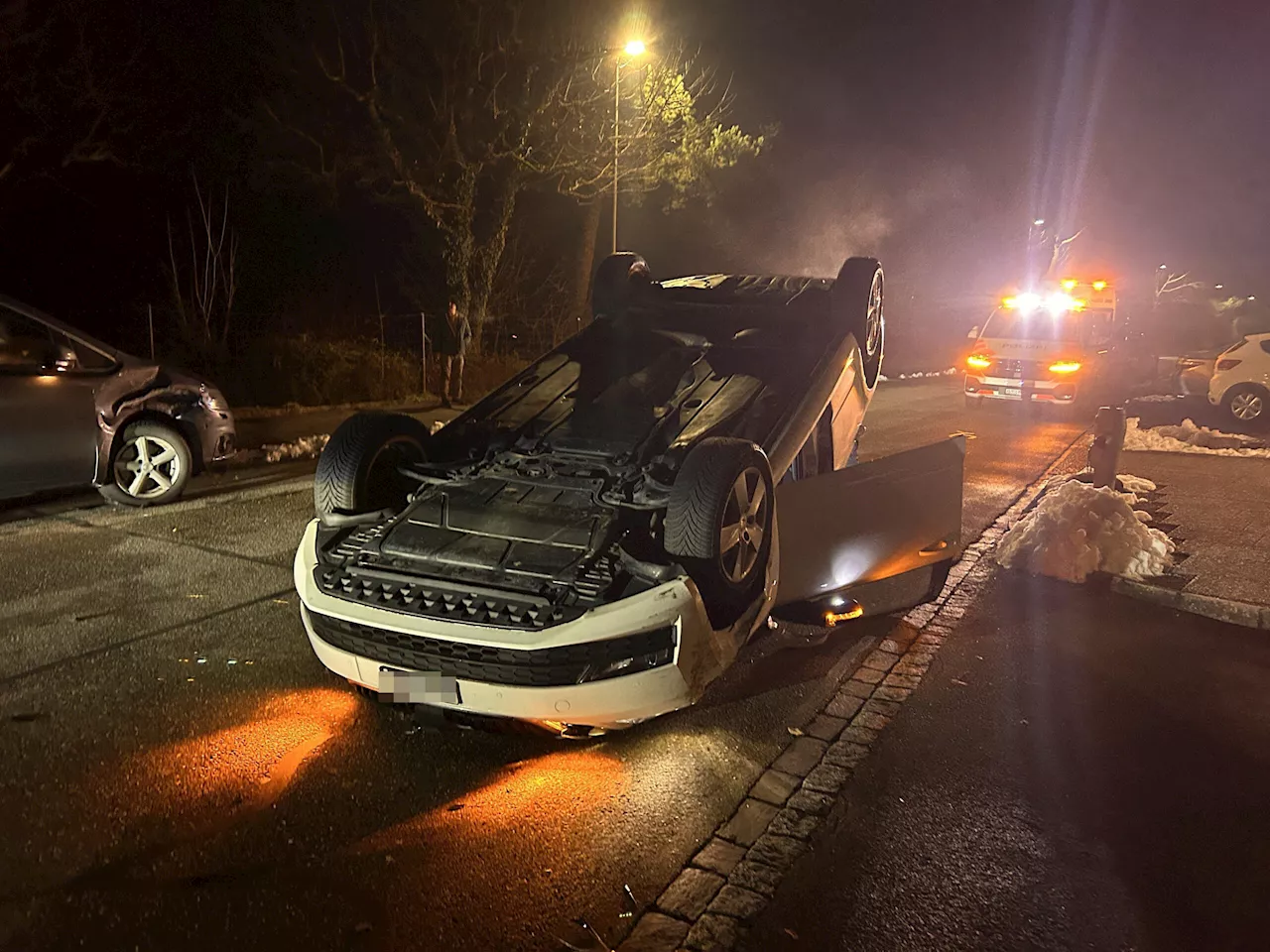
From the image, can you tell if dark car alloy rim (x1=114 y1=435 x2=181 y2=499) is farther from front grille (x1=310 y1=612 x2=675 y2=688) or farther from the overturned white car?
front grille (x1=310 y1=612 x2=675 y2=688)

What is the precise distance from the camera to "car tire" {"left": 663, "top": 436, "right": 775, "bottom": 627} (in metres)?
3.91

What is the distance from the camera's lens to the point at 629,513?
4203mm

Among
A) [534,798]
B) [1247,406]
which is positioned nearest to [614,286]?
[534,798]

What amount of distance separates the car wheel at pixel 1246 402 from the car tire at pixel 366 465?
14160 millimetres

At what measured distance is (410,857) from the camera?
328cm

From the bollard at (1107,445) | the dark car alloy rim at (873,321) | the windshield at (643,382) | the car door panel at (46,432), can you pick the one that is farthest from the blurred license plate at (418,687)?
the bollard at (1107,445)

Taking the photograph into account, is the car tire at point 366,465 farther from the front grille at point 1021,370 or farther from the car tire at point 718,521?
the front grille at point 1021,370

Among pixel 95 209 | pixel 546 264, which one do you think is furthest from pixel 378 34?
pixel 546 264

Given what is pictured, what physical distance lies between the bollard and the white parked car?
7.83 m

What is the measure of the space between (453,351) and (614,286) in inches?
397

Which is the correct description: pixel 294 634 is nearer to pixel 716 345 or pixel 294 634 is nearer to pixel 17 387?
pixel 716 345

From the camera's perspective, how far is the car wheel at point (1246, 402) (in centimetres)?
1459

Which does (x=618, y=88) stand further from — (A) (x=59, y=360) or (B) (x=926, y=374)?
(B) (x=926, y=374)

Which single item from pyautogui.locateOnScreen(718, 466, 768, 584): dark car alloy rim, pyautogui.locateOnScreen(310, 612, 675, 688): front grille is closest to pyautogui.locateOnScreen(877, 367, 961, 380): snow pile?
pyautogui.locateOnScreen(718, 466, 768, 584): dark car alloy rim
